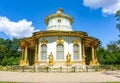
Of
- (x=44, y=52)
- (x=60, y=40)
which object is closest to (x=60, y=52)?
(x=60, y=40)

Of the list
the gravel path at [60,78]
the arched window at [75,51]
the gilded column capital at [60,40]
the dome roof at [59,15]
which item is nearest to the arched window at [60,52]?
the gilded column capital at [60,40]

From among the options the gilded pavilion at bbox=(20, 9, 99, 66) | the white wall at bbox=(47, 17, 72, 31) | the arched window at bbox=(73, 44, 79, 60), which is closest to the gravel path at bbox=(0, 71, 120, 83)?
the gilded pavilion at bbox=(20, 9, 99, 66)

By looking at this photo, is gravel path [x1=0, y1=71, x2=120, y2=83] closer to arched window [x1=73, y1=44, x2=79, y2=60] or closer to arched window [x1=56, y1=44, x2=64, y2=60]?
arched window [x1=56, y1=44, x2=64, y2=60]

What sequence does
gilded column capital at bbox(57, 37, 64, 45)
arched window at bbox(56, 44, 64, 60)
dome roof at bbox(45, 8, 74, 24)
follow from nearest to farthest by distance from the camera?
1. arched window at bbox(56, 44, 64, 60)
2. gilded column capital at bbox(57, 37, 64, 45)
3. dome roof at bbox(45, 8, 74, 24)

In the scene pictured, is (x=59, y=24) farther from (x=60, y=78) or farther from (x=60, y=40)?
(x=60, y=78)

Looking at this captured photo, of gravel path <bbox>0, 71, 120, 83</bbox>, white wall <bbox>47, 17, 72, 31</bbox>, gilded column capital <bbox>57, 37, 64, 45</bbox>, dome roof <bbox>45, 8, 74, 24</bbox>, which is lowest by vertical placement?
gravel path <bbox>0, 71, 120, 83</bbox>

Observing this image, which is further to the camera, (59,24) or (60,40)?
(59,24)

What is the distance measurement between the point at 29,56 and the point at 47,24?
8253 mm

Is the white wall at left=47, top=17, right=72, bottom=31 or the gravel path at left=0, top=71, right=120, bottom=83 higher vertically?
the white wall at left=47, top=17, right=72, bottom=31

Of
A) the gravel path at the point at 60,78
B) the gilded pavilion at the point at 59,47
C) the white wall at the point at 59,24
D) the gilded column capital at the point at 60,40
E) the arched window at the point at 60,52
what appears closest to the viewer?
the gravel path at the point at 60,78

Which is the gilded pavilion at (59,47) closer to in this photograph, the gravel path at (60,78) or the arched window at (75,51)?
the arched window at (75,51)

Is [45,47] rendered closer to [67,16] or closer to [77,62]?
[77,62]

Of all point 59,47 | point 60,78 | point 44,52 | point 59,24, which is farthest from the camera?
point 59,24

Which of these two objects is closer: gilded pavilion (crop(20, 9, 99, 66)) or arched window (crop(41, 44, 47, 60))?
gilded pavilion (crop(20, 9, 99, 66))
